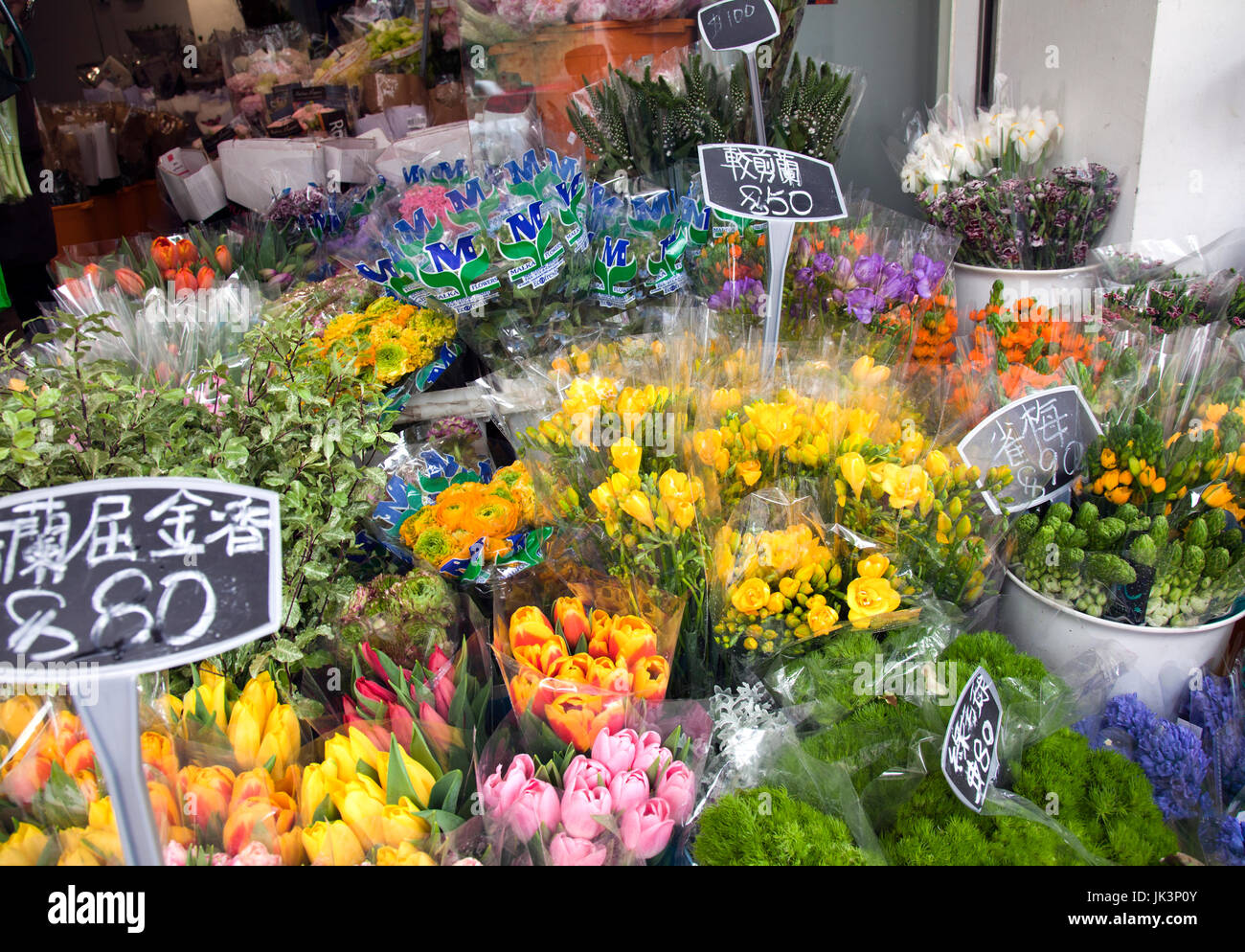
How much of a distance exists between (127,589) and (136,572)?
2cm

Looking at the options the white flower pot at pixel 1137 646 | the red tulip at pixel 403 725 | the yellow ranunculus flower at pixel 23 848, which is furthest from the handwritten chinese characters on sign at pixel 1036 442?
the yellow ranunculus flower at pixel 23 848

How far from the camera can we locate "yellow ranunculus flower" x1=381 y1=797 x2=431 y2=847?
90 cm

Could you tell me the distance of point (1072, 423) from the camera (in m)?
1.41

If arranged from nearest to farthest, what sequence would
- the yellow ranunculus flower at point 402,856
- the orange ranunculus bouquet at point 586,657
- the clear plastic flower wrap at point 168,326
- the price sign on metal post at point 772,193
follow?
the yellow ranunculus flower at point 402,856 < the orange ranunculus bouquet at point 586,657 < the price sign on metal post at point 772,193 < the clear plastic flower wrap at point 168,326

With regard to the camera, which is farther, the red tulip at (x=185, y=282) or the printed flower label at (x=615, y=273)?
the red tulip at (x=185, y=282)

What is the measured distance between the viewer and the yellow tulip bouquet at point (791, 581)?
3.72 feet

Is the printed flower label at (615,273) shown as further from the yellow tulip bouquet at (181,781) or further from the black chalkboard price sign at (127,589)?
the black chalkboard price sign at (127,589)

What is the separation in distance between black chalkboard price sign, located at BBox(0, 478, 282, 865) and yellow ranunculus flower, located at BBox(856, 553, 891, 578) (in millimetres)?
764

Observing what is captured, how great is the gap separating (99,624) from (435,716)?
47cm

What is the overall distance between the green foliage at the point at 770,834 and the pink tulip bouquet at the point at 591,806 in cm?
5

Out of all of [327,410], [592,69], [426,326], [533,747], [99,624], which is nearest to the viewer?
[99,624]
